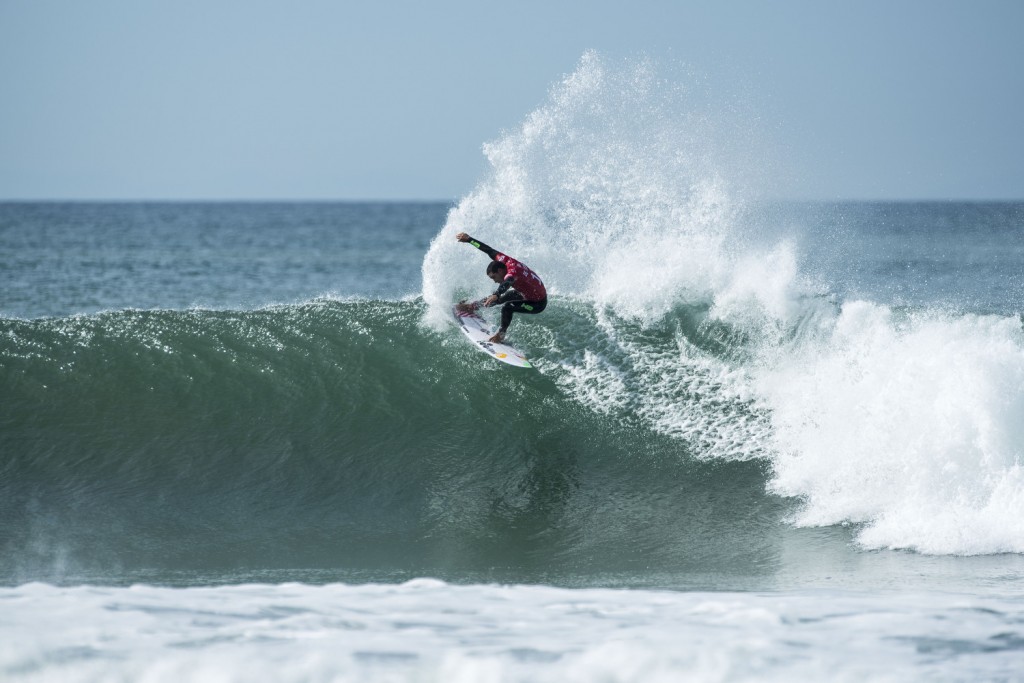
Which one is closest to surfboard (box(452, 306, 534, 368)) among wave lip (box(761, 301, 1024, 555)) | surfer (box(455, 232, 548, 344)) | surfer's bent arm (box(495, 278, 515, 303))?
surfer (box(455, 232, 548, 344))

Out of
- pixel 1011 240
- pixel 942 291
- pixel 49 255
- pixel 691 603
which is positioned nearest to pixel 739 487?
pixel 691 603

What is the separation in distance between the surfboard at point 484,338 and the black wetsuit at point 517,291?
0.77 ft

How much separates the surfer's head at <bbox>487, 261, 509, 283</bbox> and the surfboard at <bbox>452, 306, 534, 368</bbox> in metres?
0.71

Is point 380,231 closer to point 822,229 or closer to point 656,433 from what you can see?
point 822,229

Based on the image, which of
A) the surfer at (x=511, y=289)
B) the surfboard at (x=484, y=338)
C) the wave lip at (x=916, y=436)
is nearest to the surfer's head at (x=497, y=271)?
the surfer at (x=511, y=289)

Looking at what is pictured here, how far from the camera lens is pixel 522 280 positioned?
977 centimetres

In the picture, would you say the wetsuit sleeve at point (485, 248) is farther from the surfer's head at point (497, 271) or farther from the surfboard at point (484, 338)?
the surfboard at point (484, 338)

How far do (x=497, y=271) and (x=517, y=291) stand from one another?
31 cm

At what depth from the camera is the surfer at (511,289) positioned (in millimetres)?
9734

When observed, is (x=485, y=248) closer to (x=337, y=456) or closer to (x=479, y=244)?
(x=479, y=244)

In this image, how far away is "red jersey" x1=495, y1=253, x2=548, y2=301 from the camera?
384 inches

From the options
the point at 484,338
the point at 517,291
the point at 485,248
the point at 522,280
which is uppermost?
the point at 485,248

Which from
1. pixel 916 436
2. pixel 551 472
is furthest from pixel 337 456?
pixel 916 436

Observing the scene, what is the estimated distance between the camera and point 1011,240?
23.3 meters
